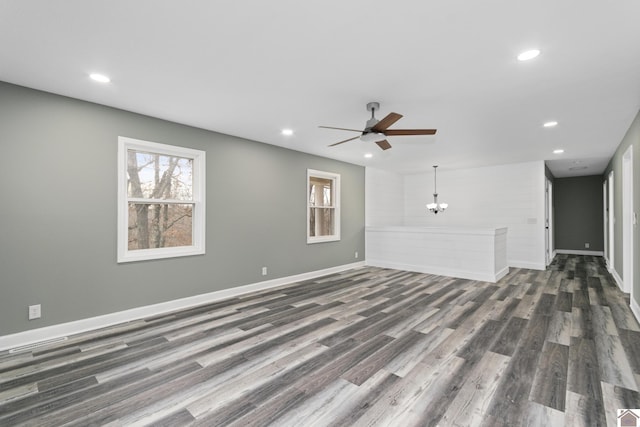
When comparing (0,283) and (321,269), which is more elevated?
(0,283)

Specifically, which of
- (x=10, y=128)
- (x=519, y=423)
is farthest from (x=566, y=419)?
(x=10, y=128)

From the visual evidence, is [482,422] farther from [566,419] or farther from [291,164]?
[291,164]

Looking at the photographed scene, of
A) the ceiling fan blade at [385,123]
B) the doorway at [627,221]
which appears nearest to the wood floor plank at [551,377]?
the ceiling fan blade at [385,123]

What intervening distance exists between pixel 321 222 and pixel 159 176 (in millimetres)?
3414

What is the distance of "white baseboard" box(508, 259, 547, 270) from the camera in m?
6.84

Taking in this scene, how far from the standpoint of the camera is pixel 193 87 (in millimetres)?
3043

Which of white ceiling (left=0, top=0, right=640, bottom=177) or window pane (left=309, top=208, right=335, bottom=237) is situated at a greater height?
white ceiling (left=0, top=0, right=640, bottom=177)

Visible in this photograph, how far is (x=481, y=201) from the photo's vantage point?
7.80 m

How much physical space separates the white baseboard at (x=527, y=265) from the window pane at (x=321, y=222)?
4430mm

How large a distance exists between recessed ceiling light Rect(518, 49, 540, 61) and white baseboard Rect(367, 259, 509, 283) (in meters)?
4.29

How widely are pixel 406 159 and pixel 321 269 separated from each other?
9.97 feet

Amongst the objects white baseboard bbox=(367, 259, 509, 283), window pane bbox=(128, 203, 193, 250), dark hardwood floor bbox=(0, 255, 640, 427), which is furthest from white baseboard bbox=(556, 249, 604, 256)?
window pane bbox=(128, 203, 193, 250)

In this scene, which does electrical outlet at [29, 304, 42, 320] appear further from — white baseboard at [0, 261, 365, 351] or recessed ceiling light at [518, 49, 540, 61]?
recessed ceiling light at [518, 49, 540, 61]

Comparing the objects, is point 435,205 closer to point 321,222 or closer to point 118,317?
point 321,222
